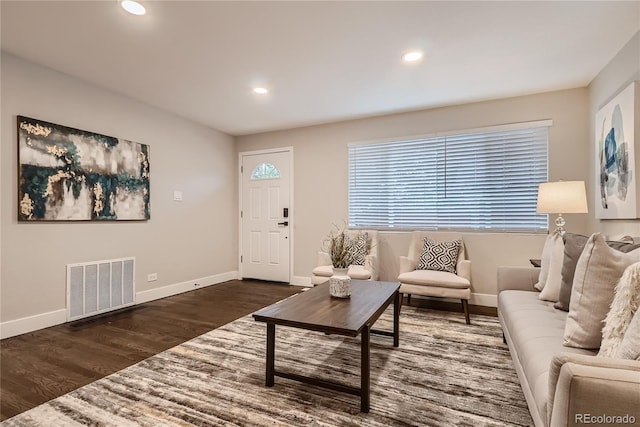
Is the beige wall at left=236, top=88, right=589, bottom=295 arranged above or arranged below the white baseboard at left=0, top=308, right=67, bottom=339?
above

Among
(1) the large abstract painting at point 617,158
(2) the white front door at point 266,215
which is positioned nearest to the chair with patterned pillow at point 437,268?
(1) the large abstract painting at point 617,158

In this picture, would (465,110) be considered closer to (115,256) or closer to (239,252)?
(239,252)

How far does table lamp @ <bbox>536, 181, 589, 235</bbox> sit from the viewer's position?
2.79m

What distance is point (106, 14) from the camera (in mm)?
2178

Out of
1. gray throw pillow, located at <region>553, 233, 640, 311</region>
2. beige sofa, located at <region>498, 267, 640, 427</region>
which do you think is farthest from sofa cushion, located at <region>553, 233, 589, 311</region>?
beige sofa, located at <region>498, 267, 640, 427</region>

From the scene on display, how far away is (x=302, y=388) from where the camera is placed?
1947 mm

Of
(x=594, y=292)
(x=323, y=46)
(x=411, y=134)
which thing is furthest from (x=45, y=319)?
(x=411, y=134)

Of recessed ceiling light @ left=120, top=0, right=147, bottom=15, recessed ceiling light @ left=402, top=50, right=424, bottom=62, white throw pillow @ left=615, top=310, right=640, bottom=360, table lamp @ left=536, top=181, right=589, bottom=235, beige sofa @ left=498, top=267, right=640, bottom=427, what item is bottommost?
beige sofa @ left=498, top=267, right=640, bottom=427

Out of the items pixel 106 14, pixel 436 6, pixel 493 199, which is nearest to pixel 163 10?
pixel 106 14

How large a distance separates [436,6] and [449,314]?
2919mm

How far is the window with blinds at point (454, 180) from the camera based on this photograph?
11.9 feet

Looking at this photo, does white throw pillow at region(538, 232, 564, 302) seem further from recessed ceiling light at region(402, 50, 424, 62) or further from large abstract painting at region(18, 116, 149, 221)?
large abstract painting at region(18, 116, 149, 221)

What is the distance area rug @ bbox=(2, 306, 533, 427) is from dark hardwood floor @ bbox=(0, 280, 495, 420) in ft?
0.57

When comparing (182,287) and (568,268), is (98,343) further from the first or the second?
(568,268)
